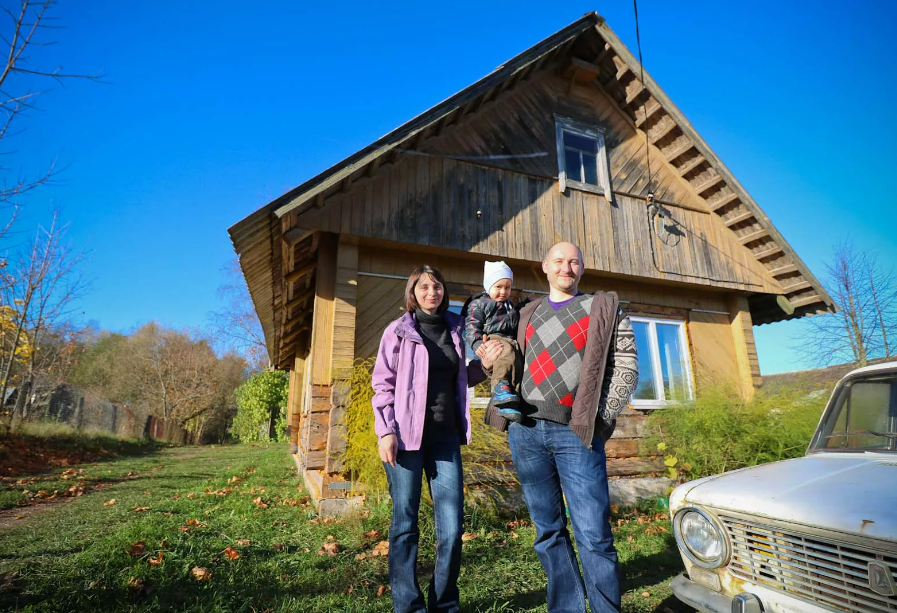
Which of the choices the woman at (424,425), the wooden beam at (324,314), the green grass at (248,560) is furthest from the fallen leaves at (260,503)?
the woman at (424,425)

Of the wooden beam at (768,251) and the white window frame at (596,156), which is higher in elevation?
the white window frame at (596,156)

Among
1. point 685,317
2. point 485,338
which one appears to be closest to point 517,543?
point 485,338

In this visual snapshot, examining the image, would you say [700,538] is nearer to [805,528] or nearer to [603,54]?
[805,528]

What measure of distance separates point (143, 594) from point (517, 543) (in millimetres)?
3044

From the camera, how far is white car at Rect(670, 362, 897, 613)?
174cm

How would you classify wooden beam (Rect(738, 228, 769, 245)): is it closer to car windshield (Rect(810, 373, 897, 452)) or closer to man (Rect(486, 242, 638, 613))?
car windshield (Rect(810, 373, 897, 452))

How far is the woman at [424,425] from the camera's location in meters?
2.44

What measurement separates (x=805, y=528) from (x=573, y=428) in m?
0.98

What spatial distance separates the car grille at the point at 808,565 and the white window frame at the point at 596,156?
6.41 meters

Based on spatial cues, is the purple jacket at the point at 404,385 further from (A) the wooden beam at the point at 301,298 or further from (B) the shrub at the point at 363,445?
(A) the wooden beam at the point at 301,298

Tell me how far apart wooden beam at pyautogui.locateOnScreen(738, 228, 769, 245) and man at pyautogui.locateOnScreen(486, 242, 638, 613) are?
298 inches

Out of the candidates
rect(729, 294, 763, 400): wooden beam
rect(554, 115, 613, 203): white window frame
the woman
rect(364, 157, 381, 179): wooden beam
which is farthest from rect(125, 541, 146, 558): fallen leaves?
rect(729, 294, 763, 400): wooden beam

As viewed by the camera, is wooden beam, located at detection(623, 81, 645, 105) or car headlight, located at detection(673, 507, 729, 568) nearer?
car headlight, located at detection(673, 507, 729, 568)

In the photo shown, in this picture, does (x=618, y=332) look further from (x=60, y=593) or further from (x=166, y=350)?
(x=166, y=350)
